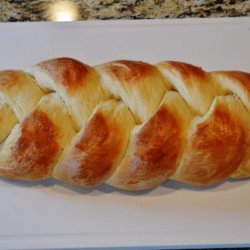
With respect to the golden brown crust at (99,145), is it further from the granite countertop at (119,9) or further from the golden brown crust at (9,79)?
the granite countertop at (119,9)

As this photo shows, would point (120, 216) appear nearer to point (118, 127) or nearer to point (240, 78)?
point (118, 127)

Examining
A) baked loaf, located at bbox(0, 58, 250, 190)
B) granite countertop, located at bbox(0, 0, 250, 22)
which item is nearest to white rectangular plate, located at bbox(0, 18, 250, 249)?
baked loaf, located at bbox(0, 58, 250, 190)

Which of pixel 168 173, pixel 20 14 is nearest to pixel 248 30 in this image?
pixel 168 173

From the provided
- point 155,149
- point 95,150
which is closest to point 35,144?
point 95,150

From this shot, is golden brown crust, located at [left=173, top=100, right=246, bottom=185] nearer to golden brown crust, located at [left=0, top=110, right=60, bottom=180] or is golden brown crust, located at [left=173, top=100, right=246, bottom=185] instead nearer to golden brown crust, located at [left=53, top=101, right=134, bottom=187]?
golden brown crust, located at [left=53, top=101, right=134, bottom=187]

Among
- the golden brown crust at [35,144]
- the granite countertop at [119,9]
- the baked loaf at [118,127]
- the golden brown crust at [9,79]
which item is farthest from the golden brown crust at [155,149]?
the granite countertop at [119,9]

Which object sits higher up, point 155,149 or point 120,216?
point 155,149

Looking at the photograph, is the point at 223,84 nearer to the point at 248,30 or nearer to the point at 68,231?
the point at 248,30
